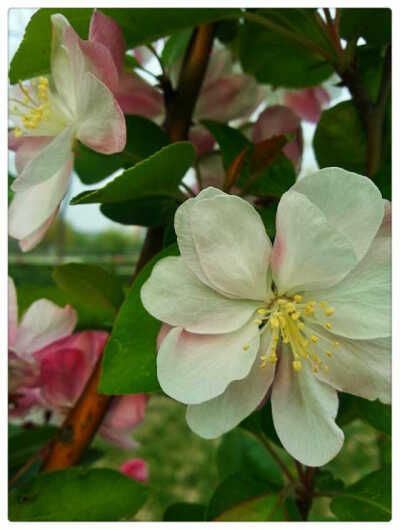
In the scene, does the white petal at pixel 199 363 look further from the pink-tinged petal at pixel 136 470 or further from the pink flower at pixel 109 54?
the pink-tinged petal at pixel 136 470

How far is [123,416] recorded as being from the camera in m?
0.57

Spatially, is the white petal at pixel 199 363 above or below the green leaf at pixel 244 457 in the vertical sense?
above

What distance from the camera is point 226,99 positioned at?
57cm

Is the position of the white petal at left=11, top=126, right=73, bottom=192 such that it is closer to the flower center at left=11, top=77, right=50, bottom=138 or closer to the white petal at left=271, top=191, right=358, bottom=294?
the flower center at left=11, top=77, right=50, bottom=138

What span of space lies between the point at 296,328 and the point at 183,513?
320 mm

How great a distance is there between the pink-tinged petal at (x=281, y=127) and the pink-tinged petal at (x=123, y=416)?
26 cm

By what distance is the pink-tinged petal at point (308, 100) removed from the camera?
687 millimetres

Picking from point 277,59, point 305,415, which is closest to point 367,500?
point 305,415

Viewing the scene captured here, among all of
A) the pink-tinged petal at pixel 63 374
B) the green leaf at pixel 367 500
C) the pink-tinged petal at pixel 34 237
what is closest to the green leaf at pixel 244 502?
the green leaf at pixel 367 500

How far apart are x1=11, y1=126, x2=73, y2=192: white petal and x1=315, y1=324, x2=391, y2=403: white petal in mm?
202

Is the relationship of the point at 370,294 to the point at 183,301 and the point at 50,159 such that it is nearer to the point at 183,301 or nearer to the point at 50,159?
the point at 183,301

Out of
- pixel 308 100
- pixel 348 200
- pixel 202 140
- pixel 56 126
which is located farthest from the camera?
pixel 308 100

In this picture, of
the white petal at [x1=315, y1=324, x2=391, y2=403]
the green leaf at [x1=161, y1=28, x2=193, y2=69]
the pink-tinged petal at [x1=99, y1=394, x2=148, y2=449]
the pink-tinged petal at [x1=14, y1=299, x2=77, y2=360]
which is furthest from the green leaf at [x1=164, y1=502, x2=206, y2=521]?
the green leaf at [x1=161, y1=28, x2=193, y2=69]

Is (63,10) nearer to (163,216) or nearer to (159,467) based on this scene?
(163,216)
